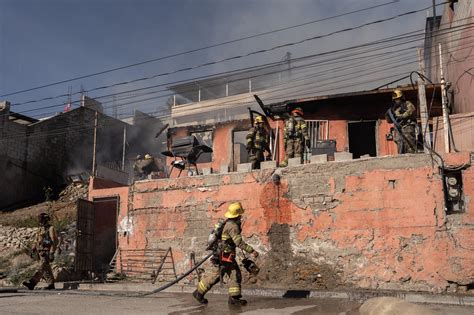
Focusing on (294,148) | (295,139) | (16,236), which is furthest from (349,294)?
(16,236)

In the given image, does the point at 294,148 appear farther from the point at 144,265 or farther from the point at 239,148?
the point at 239,148

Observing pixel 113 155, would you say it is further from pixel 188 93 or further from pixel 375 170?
pixel 375 170

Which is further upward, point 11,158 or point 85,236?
point 11,158

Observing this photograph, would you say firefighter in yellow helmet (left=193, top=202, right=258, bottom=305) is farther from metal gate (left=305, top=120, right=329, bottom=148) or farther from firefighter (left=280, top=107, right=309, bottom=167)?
metal gate (left=305, top=120, right=329, bottom=148)

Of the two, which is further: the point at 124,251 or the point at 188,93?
the point at 188,93

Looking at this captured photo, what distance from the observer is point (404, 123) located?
37.9ft

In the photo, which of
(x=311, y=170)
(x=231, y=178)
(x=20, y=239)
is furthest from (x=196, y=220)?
(x=20, y=239)

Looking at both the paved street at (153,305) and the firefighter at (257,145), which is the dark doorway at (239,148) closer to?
the firefighter at (257,145)

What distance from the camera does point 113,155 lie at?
32.2 meters

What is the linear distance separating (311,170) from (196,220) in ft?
10.9

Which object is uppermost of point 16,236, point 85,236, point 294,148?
point 294,148

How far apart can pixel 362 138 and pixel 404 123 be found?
5511mm

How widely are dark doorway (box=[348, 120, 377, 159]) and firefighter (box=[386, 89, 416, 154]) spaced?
4.69m

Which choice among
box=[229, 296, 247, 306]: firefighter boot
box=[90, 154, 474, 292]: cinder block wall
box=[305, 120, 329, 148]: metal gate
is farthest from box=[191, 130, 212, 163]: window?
box=[229, 296, 247, 306]: firefighter boot
